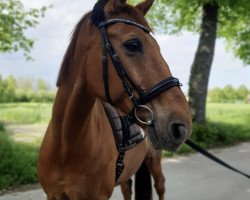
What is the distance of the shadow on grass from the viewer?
6.89 meters

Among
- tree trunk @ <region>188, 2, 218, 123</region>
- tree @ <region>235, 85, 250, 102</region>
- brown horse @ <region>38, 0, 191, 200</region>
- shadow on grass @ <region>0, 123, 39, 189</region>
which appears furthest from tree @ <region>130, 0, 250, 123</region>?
tree @ <region>235, 85, 250, 102</region>

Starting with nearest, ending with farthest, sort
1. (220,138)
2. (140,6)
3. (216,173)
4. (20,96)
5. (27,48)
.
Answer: (140,6)
(216,173)
(220,138)
(27,48)
(20,96)

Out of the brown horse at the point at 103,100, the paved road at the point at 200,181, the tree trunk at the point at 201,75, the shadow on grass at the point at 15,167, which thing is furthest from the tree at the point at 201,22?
the brown horse at the point at 103,100

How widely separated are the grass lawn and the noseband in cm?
473

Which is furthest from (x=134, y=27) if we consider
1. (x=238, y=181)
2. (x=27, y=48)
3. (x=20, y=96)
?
(x=20, y=96)

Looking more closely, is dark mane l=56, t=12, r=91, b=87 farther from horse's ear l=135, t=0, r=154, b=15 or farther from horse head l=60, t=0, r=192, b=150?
horse's ear l=135, t=0, r=154, b=15

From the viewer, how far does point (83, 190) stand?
3258 mm

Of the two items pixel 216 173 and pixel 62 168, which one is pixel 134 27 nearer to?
pixel 62 168

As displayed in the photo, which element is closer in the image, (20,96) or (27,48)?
(27,48)

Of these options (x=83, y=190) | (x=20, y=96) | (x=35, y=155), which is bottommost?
(x=20, y=96)

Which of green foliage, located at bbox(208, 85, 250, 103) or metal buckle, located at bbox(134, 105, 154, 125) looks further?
green foliage, located at bbox(208, 85, 250, 103)

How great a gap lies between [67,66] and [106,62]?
502 millimetres

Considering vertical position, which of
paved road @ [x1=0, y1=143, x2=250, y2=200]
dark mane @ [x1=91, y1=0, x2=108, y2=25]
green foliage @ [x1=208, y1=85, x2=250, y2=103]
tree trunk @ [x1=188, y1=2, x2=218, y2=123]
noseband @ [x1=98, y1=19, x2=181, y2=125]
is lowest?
green foliage @ [x1=208, y1=85, x2=250, y2=103]

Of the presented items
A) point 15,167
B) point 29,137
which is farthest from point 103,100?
point 29,137
